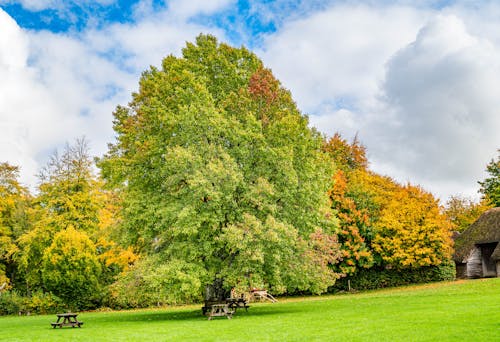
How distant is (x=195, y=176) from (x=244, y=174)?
3.17 m

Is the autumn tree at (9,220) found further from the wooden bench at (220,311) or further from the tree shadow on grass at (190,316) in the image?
the wooden bench at (220,311)

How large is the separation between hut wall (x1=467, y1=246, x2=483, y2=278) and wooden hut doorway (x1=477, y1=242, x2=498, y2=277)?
32 cm

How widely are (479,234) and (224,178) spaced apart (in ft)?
112

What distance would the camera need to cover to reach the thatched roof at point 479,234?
46909 millimetres

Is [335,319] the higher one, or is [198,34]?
[198,34]

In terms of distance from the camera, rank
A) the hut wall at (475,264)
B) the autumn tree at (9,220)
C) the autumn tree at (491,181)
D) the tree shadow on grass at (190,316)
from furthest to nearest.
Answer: the autumn tree at (491,181)
the hut wall at (475,264)
the autumn tree at (9,220)
the tree shadow on grass at (190,316)

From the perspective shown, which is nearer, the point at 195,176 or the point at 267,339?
the point at 267,339

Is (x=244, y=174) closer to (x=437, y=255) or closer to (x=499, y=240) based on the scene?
(x=437, y=255)

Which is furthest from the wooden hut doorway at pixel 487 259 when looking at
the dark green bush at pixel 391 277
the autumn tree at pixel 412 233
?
the autumn tree at pixel 412 233

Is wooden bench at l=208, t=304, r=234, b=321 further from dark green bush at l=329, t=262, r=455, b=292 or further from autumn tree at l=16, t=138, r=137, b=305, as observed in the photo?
dark green bush at l=329, t=262, r=455, b=292

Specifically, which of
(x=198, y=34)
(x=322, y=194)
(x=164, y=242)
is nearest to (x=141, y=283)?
(x=164, y=242)

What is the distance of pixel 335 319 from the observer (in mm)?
19500

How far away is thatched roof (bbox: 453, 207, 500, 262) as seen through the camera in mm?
46909

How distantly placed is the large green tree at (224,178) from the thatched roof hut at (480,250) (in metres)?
25.1
